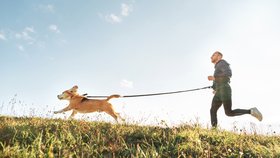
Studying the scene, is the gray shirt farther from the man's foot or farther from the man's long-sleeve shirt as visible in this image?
the man's foot

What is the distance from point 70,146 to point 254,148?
334cm

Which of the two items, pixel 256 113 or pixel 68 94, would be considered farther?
pixel 68 94

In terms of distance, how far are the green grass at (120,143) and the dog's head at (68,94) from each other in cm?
410

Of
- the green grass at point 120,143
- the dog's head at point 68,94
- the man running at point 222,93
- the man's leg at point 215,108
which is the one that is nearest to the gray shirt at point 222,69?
the man running at point 222,93

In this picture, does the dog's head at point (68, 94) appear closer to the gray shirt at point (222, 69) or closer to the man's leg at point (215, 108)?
the man's leg at point (215, 108)

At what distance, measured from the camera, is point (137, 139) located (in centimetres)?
679

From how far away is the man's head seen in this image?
9833mm

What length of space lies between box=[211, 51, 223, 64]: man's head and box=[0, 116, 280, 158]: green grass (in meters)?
2.81

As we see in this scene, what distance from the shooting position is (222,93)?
9461mm

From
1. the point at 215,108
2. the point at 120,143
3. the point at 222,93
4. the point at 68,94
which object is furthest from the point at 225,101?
the point at 68,94

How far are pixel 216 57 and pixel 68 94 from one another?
494 cm

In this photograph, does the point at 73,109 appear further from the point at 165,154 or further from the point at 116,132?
the point at 165,154

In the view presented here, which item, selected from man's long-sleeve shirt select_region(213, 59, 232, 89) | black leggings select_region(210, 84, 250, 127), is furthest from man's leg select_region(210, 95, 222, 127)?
man's long-sleeve shirt select_region(213, 59, 232, 89)

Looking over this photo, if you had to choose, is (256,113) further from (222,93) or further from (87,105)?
(87,105)
